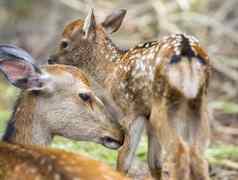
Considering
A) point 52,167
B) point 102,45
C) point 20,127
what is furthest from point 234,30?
point 52,167

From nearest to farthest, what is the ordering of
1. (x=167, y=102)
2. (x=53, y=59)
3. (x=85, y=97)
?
(x=85, y=97) → (x=167, y=102) → (x=53, y=59)

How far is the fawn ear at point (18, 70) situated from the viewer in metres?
7.99

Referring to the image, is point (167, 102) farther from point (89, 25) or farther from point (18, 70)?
point (89, 25)

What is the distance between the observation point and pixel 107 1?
19203 mm

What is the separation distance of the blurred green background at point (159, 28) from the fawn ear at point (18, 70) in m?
3.16

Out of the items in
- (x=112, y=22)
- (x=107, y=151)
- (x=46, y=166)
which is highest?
(x=112, y=22)

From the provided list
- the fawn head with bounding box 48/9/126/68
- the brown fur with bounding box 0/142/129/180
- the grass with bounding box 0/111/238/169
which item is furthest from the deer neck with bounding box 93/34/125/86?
the brown fur with bounding box 0/142/129/180

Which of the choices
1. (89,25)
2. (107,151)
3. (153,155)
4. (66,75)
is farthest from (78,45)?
(66,75)

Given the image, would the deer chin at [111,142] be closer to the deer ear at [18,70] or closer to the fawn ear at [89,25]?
the deer ear at [18,70]

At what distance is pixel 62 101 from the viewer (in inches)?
323

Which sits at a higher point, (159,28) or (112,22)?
(159,28)

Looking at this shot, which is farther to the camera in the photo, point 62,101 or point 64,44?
point 64,44

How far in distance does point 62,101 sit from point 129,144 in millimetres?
1107

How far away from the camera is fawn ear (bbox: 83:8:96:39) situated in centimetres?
1011
